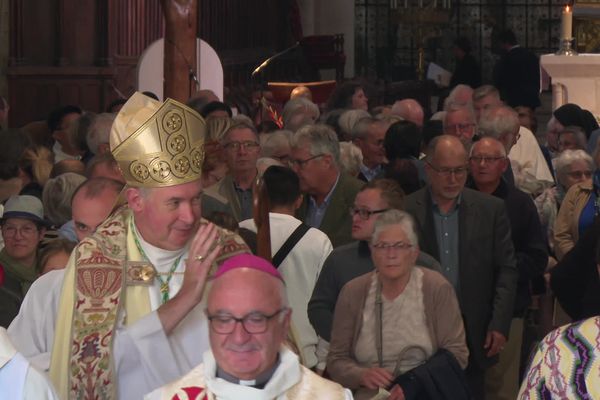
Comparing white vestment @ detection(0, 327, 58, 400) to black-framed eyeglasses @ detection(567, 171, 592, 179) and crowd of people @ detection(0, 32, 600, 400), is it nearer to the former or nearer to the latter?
crowd of people @ detection(0, 32, 600, 400)

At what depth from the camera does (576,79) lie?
17156 millimetres

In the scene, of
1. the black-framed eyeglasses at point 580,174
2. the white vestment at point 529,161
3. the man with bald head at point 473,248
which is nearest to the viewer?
the man with bald head at point 473,248

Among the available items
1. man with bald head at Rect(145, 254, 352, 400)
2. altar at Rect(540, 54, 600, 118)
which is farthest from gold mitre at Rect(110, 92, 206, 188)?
altar at Rect(540, 54, 600, 118)

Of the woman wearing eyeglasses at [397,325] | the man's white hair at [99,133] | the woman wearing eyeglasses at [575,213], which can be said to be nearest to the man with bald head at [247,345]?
the woman wearing eyeglasses at [397,325]

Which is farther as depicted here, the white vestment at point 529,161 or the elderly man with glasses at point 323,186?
the white vestment at point 529,161

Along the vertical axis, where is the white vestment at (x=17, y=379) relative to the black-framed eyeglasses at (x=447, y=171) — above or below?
below

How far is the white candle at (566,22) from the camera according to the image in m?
16.4

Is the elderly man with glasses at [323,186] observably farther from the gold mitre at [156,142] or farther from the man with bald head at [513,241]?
the gold mitre at [156,142]

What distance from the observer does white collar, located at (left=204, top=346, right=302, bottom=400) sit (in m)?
4.22

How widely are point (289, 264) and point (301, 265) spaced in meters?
0.07

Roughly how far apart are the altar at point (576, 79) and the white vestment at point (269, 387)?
12836mm

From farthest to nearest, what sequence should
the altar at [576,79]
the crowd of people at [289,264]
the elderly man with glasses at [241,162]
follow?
the altar at [576,79], the elderly man with glasses at [241,162], the crowd of people at [289,264]

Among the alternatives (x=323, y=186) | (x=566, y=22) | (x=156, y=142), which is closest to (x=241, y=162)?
(x=323, y=186)

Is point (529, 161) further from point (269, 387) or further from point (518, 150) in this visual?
point (269, 387)
